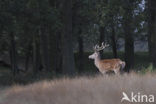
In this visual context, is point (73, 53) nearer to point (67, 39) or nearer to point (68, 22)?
point (67, 39)

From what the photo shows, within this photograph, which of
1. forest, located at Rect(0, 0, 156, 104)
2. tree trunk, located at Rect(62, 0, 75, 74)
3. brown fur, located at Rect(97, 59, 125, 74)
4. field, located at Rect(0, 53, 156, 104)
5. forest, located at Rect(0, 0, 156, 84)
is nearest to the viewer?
field, located at Rect(0, 53, 156, 104)

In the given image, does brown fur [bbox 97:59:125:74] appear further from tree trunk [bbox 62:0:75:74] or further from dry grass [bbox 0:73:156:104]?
dry grass [bbox 0:73:156:104]

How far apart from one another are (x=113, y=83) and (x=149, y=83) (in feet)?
4.60

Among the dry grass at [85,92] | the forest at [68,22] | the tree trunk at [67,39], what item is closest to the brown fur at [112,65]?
the forest at [68,22]

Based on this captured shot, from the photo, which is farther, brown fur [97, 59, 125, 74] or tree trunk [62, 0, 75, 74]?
tree trunk [62, 0, 75, 74]

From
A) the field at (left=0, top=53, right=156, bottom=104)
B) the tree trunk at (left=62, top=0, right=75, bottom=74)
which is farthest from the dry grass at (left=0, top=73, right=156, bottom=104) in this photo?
the tree trunk at (left=62, top=0, right=75, bottom=74)

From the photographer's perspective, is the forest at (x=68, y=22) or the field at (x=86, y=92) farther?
the forest at (x=68, y=22)

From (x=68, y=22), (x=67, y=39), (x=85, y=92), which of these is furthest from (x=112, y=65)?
(x=85, y=92)

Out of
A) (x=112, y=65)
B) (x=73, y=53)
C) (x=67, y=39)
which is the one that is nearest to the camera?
(x=112, y=65)

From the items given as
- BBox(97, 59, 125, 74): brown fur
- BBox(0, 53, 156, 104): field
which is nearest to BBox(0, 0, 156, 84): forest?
BBox(97, 59, 125, 74): brown fur

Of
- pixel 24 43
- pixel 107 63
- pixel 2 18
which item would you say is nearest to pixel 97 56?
pixel 107 63

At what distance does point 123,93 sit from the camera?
1230 centimetres

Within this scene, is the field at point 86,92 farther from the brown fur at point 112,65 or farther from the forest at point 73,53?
the brown fur at point 112,65

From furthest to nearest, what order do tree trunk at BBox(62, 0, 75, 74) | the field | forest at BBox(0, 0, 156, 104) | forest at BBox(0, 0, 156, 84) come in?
forest at BBox(0, 0, 156, 84) < tree trunk at BBox(62, 0, 75, 74) < forest at BBox(0, 0, 156, 104) < the field
